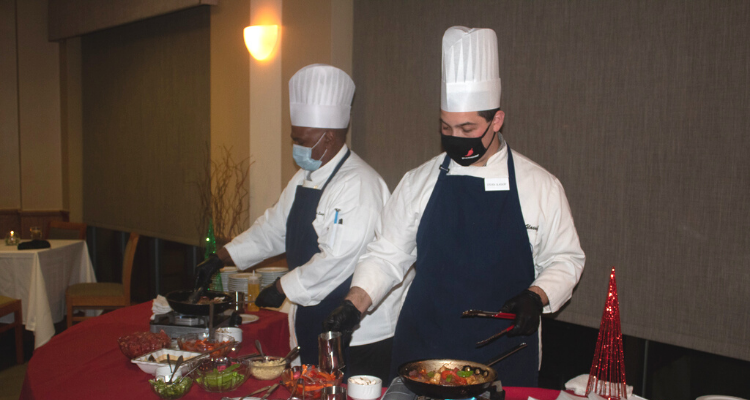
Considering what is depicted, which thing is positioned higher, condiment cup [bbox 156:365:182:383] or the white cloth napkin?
condiment cup [bbox 156:365:182:383]

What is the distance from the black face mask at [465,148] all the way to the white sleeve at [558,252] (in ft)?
0.78

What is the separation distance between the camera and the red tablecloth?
151cm

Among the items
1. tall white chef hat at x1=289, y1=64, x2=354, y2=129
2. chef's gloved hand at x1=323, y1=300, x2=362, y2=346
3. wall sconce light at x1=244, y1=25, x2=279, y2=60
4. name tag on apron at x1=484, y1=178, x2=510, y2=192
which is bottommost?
chef's gloved hand at x1=323, y1=300, x2=362, y2=346

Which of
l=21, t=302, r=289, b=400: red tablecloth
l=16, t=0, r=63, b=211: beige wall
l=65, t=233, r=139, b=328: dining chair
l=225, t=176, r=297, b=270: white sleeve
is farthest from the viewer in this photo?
l=16, t=0, r=63, b=211: beige wall

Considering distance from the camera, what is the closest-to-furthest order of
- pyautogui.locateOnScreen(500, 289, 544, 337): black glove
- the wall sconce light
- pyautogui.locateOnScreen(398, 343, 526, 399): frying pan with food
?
pyautogui.locateOnScreen(398, 343, 526, 399): frying pan with food < pyautogui.locateOnScreen(500, 289, 544, 337): black glove < the wall sconce light

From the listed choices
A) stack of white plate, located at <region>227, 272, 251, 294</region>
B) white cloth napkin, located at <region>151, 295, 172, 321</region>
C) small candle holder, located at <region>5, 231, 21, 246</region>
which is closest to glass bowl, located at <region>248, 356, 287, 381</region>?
white cloth napkin, located at <region>151, 295, 172, 321</region>

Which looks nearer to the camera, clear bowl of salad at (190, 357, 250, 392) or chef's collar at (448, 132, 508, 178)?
clear bowl of salad at (190, 357, 250, 392)

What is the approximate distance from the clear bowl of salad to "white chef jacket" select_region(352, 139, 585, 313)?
0.39m

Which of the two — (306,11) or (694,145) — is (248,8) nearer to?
(306,11)

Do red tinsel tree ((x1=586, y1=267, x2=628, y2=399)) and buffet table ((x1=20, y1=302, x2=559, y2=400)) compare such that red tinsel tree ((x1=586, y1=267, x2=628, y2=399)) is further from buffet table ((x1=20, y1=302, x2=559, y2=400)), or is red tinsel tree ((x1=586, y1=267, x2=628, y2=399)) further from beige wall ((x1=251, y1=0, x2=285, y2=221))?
beige wall ((x1=251, y1=0, x2=285, y2=221))

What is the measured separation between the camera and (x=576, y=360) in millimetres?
2553

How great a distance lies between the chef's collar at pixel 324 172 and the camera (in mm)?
2258

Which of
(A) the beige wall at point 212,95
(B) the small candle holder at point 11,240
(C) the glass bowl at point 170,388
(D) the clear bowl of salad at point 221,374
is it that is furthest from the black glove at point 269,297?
(B) the small candle holder at point 11,240

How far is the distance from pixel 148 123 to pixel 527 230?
449 centimetres
